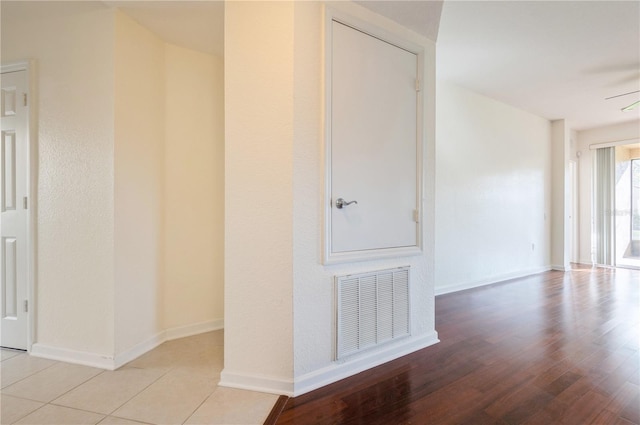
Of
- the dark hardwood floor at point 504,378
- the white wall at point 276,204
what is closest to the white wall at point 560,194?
the dark hardwood floor at point 504,378

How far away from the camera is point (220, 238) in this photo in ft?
9.30

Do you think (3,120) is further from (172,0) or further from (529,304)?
(529,304)

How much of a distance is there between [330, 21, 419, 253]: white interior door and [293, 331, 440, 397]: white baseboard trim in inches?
29.6

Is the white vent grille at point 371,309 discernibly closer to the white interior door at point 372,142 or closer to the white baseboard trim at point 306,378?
the white baseboard trim at point 306,378

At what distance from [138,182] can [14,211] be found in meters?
0.96

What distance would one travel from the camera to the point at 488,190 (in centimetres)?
455

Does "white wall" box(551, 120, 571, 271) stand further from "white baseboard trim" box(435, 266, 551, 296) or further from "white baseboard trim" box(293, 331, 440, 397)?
"white baseboard trim" box(293, 331, 440, 397)

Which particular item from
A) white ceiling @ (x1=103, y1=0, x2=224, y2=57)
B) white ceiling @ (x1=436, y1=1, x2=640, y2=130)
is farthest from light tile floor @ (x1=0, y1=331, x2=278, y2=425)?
white ceiling @ (x1=436, y1=1, x2=640, y2=130)

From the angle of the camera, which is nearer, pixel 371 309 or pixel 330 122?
pixel 330 122

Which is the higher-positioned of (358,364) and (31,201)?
(31,201)

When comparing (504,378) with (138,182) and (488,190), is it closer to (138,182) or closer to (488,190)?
(138,182)

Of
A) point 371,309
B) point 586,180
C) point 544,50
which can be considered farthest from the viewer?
point 586,180

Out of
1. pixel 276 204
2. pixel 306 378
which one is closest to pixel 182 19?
pixel 276 204

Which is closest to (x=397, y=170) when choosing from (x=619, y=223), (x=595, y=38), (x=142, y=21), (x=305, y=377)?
(x=305, y=377)
